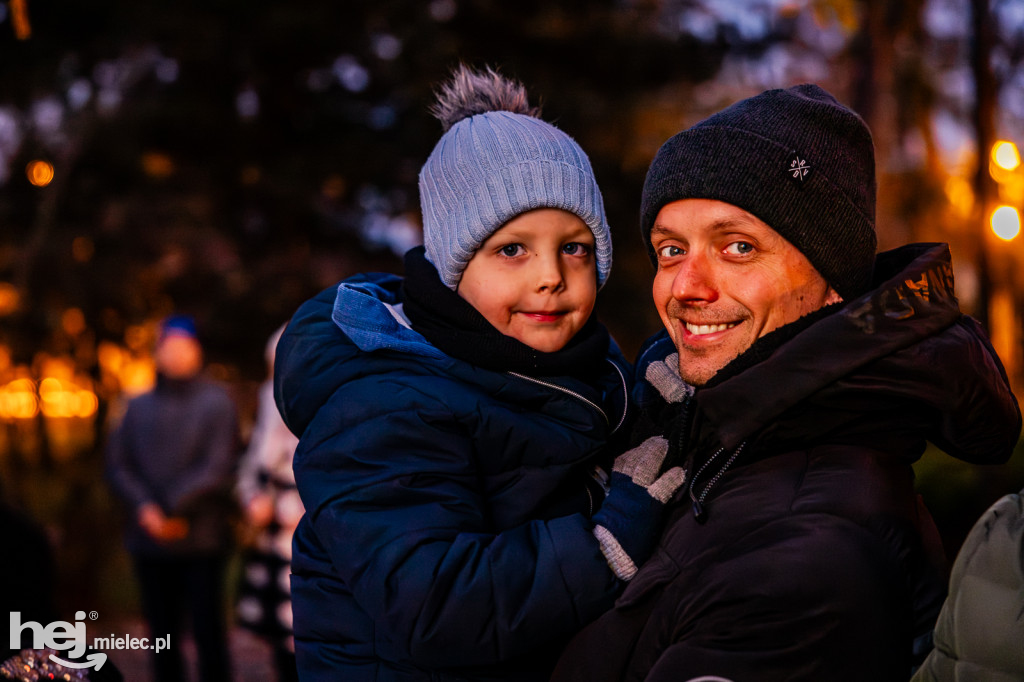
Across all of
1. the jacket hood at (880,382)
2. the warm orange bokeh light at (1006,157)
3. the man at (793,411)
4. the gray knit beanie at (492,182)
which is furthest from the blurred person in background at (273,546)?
the warm orange bokeh light at (1006,157)

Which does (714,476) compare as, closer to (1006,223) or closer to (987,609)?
(987,609)

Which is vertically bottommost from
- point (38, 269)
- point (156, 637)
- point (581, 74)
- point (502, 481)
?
point (156, 637)

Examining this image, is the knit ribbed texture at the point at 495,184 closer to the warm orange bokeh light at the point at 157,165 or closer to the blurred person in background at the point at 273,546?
the blurred person in background at the point at 273,546

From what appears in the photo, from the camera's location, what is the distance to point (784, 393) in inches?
72.3

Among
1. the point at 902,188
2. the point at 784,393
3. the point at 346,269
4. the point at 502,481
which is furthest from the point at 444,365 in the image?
the point at 902,188

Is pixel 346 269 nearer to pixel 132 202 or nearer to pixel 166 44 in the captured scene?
pixel 132 202

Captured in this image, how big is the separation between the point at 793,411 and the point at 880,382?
175 mm

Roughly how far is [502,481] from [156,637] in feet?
15.5

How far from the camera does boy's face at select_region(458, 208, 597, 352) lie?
254 centimetres

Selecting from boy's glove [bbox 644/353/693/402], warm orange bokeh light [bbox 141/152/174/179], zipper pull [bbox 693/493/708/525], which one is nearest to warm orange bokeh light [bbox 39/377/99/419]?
warm orange bokeh light [bbox 141/152/174/179]

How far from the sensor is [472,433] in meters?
2.28

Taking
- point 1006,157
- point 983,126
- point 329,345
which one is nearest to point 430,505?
point 329,345

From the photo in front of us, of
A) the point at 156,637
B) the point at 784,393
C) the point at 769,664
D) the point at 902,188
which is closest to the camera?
the point at 769,664

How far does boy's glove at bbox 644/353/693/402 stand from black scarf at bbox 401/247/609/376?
0.23 metres
